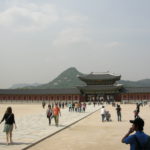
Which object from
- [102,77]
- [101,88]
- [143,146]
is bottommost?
[143,146]

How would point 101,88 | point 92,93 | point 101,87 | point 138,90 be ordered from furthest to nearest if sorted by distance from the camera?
point 92,93 → point 101,87 → point 101,88 → point 138,90

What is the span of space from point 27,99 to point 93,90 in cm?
1812

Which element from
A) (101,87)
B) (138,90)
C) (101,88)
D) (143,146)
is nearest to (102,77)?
(101,87)

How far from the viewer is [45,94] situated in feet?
244

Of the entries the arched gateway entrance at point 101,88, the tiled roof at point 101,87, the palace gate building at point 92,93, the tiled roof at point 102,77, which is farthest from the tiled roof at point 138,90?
the tiled roof at point 102,77

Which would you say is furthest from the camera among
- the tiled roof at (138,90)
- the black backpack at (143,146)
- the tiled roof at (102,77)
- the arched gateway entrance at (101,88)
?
the tiled roof at (102,77)

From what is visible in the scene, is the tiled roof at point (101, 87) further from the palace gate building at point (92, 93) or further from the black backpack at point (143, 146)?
the black backpack at point (143, 146)

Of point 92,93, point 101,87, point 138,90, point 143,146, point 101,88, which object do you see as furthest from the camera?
point 92,93

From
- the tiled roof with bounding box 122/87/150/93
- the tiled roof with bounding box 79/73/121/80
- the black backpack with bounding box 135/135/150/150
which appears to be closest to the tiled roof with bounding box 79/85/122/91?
the tiled roof with bounding box 122/87/150/93

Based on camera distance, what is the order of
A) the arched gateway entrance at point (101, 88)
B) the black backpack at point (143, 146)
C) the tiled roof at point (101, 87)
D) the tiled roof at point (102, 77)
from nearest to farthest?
the black backpack at point (143, 146) → the tiled roof at point (101, 87) → the arched gateway entrance at point (101, 88) → the tiled roof at point (102, 77)

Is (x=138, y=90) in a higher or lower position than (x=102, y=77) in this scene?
lower

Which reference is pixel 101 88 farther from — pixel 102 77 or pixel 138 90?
pixel 138 90

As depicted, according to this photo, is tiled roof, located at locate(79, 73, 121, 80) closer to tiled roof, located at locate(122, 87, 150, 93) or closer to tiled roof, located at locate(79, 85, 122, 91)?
tiled roof, located at locate(79, 85, 122, 91)

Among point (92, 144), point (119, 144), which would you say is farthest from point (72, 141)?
point (119, 144)
